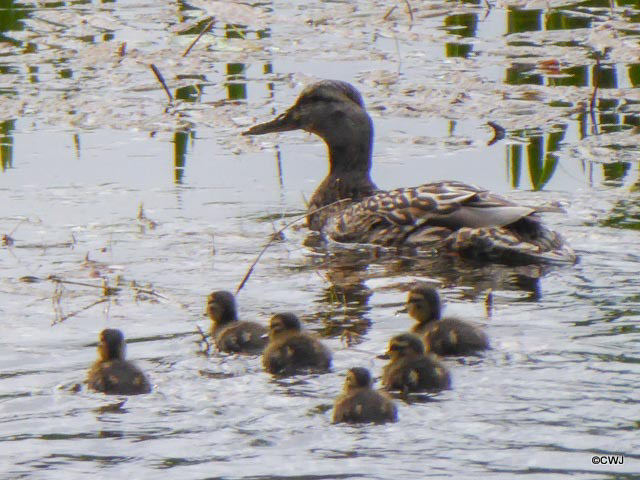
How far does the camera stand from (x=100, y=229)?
8.55 meters

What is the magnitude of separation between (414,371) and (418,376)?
23 mm

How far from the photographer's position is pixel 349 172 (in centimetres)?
921

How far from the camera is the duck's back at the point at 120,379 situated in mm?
5828

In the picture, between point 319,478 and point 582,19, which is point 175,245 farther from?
point 582,19

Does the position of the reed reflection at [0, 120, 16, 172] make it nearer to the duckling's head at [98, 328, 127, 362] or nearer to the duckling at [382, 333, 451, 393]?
the duckling's head at [98, 328, 127, 362]

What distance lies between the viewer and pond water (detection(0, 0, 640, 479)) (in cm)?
530

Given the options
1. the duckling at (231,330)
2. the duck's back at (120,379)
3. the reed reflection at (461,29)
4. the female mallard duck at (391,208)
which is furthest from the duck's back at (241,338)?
the reed reflection at (461,29)

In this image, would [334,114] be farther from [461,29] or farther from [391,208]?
[461,29]

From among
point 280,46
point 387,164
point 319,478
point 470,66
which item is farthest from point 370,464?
point 280,46

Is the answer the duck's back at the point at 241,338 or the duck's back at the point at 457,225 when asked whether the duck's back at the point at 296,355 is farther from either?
the duck's back at the point at 457,225

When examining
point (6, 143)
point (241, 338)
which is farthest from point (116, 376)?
point (6, 143)

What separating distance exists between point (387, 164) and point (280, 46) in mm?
3058

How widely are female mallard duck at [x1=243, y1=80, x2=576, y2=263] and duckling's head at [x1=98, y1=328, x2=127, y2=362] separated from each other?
2.09 meters

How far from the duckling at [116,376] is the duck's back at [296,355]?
0.50 m
